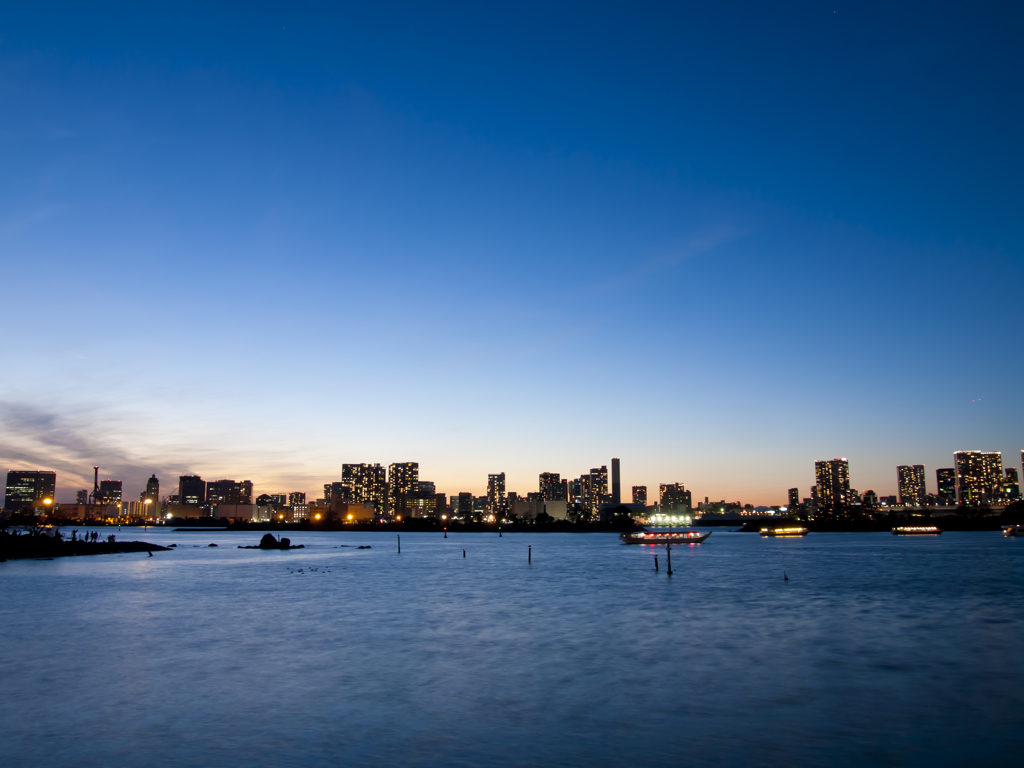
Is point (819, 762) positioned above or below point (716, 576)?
above

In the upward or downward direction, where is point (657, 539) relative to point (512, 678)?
downward

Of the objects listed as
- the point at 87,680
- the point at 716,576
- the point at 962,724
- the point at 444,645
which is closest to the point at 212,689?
the point at 87,680

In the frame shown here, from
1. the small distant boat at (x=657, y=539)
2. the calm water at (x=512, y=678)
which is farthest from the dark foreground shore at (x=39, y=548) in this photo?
the small distant boat at (x=657, y=539)

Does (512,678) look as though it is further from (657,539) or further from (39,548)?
(657,539)

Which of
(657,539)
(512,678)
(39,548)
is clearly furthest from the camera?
(657,539)

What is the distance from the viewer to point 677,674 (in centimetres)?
3009

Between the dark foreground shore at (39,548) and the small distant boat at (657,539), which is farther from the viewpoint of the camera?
the small distant boat at (657,539)

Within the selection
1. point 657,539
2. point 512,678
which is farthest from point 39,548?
point 657,539

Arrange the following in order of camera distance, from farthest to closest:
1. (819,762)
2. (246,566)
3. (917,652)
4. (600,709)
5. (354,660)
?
(246,566) → (917,652) → (354,660) → (600,709) → (819,762)

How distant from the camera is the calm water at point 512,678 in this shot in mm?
19812

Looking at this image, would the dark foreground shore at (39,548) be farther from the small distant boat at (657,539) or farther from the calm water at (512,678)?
the small distant boat at (657,539)

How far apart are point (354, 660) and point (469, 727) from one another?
41.5ft

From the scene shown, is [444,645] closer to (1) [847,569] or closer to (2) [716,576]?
(2) [716,576]

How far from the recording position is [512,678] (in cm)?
2941
